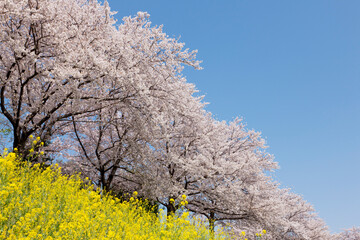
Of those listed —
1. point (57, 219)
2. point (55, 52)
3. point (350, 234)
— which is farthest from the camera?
→ point (350, 234)

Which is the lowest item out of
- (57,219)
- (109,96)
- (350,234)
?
(57,219)

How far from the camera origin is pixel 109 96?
12.5 metres

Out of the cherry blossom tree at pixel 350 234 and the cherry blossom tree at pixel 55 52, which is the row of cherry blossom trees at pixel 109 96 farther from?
the cherry blossom tree at pixel 350 234

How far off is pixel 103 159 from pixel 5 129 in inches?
215

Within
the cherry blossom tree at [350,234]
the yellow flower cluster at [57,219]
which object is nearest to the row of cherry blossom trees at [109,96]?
the yellow flower cluster at [57,219]

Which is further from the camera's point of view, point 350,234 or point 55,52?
point 350,234

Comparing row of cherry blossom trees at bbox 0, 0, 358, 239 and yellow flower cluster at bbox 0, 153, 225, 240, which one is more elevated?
row of cherry blossom trees at bbox 0, 0, 358, 239

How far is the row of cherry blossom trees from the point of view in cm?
1059

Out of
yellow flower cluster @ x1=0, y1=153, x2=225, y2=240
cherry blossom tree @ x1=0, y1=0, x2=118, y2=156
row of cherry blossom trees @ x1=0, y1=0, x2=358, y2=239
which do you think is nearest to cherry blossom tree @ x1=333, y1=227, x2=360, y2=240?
row of cherry blossom trees @ x1=0, y1=0, x2=358, y2=239

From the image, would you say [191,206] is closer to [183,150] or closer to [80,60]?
[183,150]

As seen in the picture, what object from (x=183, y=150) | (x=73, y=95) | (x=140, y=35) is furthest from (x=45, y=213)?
(x=183, y=150)

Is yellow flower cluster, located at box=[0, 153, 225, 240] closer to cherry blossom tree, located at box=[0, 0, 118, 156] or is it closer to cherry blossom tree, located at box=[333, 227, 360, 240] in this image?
cherry blossom tree, located at box=[0, 0, 118, 156]

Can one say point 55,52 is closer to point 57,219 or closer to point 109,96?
point 109,96

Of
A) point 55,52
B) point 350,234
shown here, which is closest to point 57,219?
point 55,52
